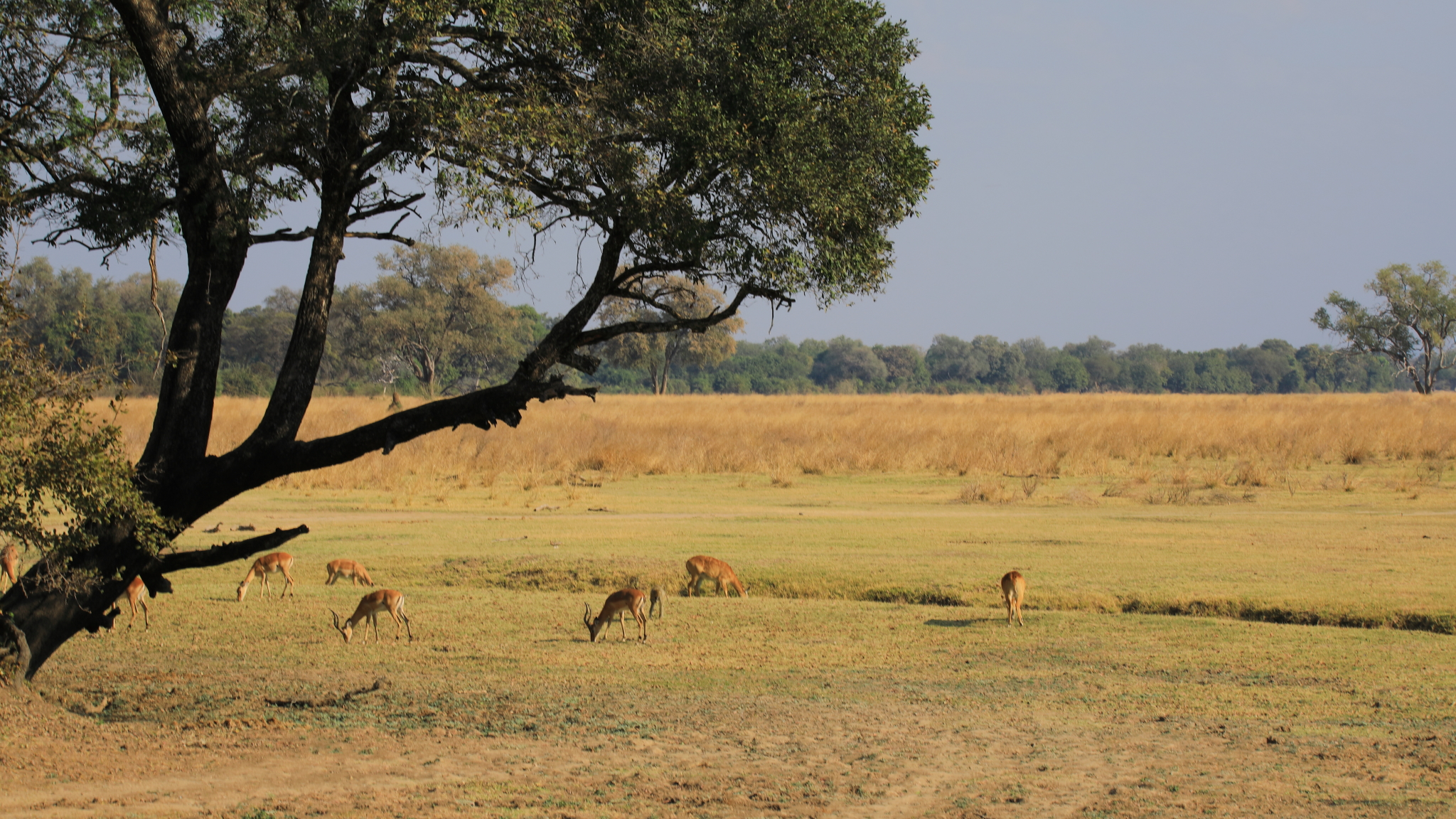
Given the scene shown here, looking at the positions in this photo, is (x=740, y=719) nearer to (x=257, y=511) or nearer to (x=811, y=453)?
(x=257, y=511)

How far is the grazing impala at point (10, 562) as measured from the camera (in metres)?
10.9

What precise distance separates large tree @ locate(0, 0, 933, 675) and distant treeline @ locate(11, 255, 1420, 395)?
0.93 m

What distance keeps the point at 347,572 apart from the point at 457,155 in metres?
5.94

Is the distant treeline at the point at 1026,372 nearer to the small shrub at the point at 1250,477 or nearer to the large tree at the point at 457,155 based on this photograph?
the small shrub at the point at 1250,477

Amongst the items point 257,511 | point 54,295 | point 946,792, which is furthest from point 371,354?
point 946,792

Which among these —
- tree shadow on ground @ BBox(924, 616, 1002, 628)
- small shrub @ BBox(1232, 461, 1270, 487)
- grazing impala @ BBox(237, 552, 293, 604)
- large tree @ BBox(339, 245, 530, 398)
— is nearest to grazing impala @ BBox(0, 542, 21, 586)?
grazing impala @ BBox(237, 552, 293, 604)

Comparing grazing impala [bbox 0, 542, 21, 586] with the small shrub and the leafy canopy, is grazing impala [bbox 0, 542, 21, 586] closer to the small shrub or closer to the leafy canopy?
the leafy canopy

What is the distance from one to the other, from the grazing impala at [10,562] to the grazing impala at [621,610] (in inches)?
193

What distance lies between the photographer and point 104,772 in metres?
6.81

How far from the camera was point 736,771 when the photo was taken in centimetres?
677

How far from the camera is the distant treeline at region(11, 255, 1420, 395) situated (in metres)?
56.9

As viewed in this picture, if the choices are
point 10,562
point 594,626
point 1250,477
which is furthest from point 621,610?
point 1250,477

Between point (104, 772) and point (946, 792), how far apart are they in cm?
455

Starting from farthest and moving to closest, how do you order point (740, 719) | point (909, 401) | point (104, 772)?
point (909, 401), point (740, 719), point (104, 772)
